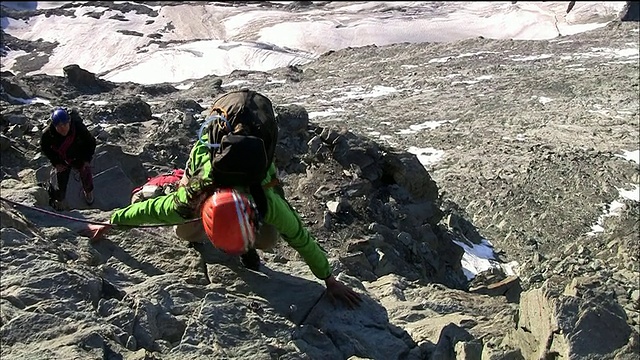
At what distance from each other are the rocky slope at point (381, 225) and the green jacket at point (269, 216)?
1.23 feet

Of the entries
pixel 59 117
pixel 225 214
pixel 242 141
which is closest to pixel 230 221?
pixel 225 214

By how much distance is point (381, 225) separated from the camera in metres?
10.5

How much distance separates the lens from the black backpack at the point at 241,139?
378 cm

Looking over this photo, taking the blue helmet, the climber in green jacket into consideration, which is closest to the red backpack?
the climber in green jacket

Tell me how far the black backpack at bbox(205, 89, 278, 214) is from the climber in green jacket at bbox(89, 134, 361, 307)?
0.30 ft

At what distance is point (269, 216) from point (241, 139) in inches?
22.0

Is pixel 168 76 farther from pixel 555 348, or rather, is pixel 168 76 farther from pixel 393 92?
pixel 555 348

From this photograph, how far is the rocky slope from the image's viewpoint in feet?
13.3

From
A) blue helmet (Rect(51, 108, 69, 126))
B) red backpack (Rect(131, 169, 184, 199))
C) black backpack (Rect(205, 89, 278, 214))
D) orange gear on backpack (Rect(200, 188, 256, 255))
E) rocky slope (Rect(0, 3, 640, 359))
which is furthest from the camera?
blue helmet (Rect(51, 108, 69, 126))

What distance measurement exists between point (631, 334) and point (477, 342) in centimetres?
104

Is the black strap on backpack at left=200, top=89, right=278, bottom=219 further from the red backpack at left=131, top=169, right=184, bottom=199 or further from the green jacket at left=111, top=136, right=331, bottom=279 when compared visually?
the red backpack at left=131, top=169, right=184, bottom=199

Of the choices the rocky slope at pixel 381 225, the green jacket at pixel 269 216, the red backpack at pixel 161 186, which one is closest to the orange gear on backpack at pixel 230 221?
the green jacket at pixel 269 216

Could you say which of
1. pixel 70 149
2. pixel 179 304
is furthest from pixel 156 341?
pixel 70 149

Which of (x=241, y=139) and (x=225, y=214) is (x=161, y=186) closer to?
(x=241, y=139)
